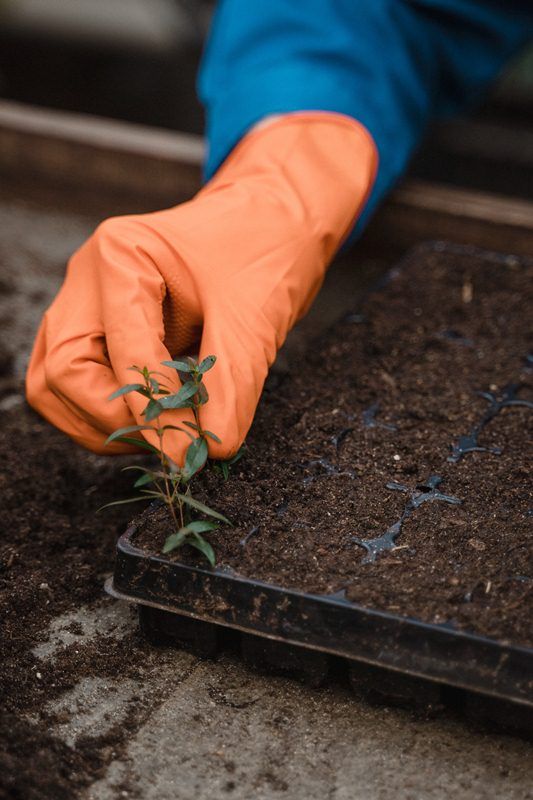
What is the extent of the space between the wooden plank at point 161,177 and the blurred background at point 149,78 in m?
1.19

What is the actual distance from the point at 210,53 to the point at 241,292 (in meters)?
1.32

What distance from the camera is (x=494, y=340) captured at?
2227mm

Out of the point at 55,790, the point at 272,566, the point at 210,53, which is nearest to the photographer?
the point at 55,790

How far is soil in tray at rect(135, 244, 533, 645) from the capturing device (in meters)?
1.46

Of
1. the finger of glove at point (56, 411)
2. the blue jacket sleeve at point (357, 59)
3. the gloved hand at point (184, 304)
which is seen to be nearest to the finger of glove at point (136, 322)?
the gloved hand at point (184, 304)

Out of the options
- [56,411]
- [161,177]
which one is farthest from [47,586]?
[161,177]

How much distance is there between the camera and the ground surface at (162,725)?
1403 mm

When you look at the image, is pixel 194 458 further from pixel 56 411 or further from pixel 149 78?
pixel 149 78

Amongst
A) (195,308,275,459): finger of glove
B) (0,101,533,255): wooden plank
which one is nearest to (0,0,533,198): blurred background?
(0,101,533,255): wooden plank

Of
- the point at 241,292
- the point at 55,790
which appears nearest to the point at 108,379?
the point at 241,292

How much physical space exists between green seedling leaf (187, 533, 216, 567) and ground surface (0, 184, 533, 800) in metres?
0.26

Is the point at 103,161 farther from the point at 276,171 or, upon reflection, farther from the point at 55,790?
the point at 55,790

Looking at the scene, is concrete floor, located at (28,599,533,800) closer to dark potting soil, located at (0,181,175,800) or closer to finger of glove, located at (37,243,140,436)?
dark potting soil, located at (0,181,175,800)

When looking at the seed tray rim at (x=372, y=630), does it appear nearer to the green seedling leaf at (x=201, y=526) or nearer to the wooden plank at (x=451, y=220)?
the green seedling leaf at (x=201, y=526)
